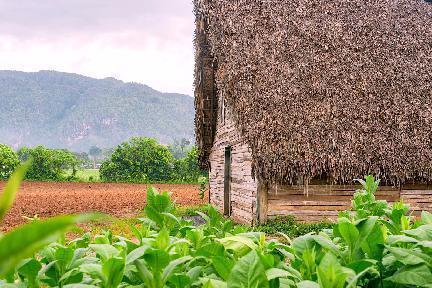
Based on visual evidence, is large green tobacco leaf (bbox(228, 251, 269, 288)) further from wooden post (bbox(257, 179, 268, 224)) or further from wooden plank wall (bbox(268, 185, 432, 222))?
wooden plank wall (bbox(268, 185, 432, 222))

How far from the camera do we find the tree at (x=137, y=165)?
36969 millimetres

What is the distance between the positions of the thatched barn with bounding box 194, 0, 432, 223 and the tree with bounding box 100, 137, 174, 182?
23318mm

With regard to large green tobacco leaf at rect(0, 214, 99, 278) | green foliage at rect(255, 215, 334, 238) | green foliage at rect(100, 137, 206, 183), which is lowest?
green foliage at rect(255, 215, 334, 238)

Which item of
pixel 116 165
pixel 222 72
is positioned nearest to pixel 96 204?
pixel 222 72

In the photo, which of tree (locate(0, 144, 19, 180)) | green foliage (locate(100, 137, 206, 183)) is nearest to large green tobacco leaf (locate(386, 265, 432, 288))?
green foliage (locate(100, 137, 206, 183))

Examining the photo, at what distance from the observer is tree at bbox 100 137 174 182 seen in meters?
37.0

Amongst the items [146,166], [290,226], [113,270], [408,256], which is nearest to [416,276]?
[408,256]

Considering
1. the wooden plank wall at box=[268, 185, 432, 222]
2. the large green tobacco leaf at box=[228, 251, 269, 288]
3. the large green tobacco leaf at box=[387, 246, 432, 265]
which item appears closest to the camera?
the large green tobacco leaf at box=[228, 251, 269, 288]

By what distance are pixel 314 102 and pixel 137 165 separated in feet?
88.7

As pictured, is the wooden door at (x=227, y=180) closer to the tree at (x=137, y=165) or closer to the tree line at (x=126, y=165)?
the tree line at (x=126, y=165)

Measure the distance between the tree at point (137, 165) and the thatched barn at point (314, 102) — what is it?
23.3 meters

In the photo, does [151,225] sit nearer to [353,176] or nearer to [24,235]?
[24,235]

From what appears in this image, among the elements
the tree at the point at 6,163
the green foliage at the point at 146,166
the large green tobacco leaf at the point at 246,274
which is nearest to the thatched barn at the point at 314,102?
the large green tobacco leaf at the point at 246,274

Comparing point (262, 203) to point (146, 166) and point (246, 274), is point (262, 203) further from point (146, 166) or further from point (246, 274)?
point (146, 166)
